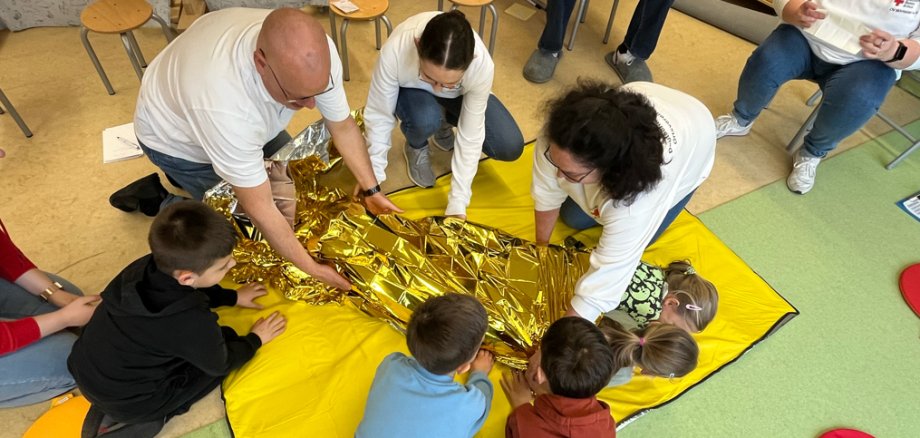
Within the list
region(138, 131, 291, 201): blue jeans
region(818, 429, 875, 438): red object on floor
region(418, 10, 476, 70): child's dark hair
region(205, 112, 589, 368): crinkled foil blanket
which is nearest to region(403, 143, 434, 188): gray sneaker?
region(205, 112, 589, 368): crinkled foil blanket

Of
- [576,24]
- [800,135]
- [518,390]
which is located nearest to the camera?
[518,390]

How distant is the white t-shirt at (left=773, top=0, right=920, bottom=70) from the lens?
6.65 feet

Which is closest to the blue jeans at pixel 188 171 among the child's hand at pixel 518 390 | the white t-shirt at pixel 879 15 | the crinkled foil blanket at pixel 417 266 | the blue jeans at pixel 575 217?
the crinkled foil blanket at pixel 417 266

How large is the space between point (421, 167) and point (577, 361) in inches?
49.6

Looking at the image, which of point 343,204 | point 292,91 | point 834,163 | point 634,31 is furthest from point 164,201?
point 834,163

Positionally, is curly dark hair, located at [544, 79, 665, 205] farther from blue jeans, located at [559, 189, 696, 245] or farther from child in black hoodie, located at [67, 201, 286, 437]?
child in black hoodie, located at [67, 201, 286, 437]

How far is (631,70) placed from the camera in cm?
307

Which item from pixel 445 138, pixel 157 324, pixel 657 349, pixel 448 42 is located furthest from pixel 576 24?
pixel 157 324

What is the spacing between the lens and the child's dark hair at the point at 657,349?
1448 millimetres

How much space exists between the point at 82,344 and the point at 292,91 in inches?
34.9

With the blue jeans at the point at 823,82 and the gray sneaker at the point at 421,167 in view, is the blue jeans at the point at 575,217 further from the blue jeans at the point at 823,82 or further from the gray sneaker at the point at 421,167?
the blue jeans at the point at 823,82

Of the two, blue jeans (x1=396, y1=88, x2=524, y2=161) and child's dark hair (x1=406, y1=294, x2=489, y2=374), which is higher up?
child's dark hair (x1=406, y1=294, x2=489, y2=374)

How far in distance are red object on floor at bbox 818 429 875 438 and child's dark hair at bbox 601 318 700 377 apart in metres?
0.68

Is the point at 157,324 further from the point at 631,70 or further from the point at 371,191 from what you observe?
the point at 631,70
